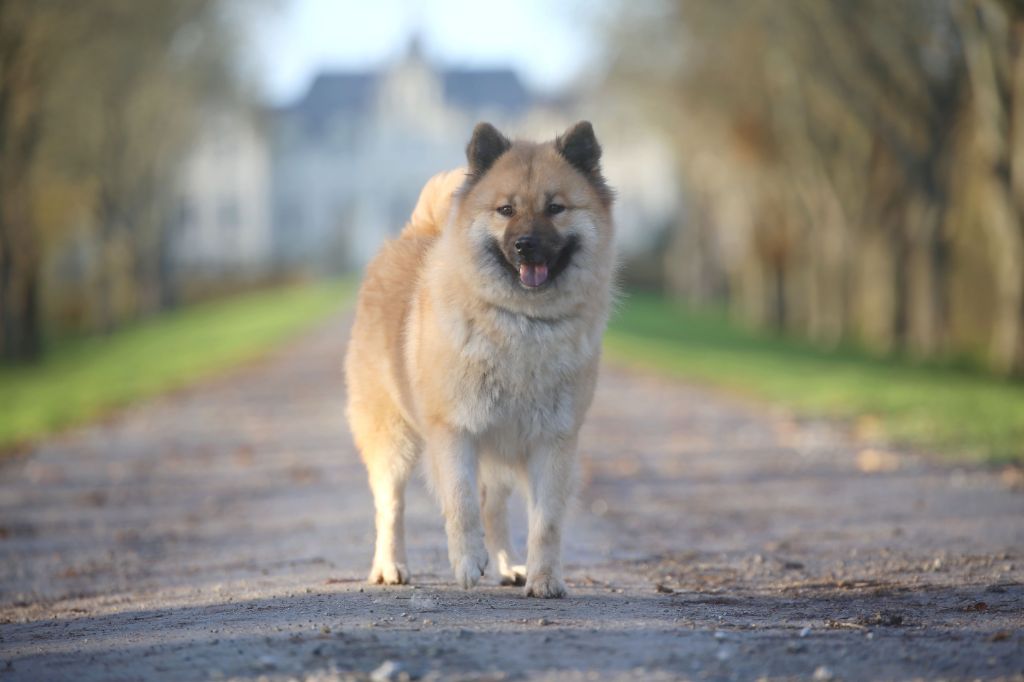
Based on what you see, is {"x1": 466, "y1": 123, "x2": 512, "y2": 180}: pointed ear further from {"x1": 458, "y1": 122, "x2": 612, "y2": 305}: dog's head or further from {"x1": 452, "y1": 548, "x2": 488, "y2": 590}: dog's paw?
{"x1": 452, "y1": 548, "x2": 488, "y2": 590}: dog's paw

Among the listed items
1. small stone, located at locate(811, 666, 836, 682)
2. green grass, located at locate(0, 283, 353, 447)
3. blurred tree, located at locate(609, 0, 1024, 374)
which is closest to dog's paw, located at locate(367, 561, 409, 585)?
small stone, located at locate(811, 666, 836, 682)

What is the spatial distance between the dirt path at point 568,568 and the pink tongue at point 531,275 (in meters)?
1.50

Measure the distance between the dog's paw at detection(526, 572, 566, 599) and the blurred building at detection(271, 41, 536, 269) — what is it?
102 meters

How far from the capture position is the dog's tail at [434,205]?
761cm

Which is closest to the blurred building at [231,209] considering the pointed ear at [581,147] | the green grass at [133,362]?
the green grass at [133,362]

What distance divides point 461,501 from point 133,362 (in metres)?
23.6

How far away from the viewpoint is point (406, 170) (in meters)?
113

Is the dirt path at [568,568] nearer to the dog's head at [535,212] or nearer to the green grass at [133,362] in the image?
the dog's head at [535,212]

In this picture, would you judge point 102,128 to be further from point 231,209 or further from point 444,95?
point 444,95

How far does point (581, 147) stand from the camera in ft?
22.8

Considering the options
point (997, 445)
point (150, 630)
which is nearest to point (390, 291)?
point (150, 630)

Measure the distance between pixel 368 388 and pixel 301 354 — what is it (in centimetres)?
2217

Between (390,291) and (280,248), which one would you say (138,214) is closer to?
(390,291)

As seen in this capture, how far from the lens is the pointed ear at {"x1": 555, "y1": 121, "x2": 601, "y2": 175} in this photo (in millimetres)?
6914
